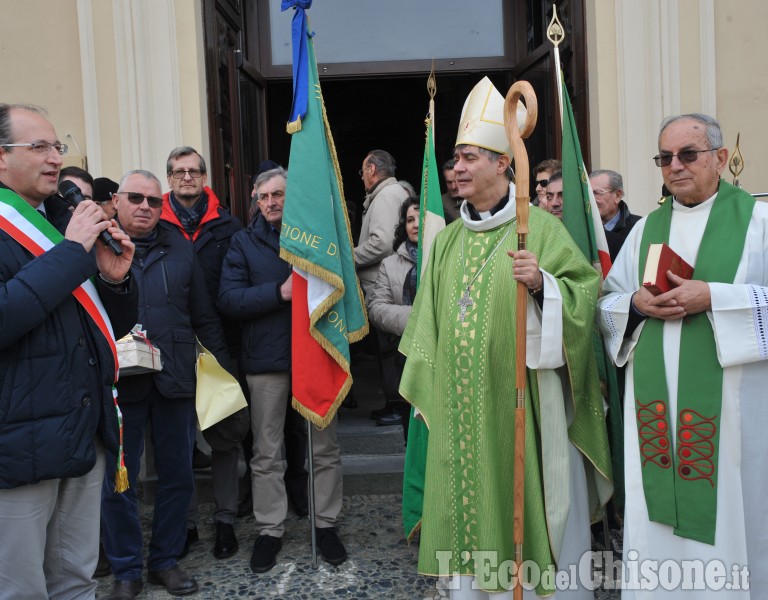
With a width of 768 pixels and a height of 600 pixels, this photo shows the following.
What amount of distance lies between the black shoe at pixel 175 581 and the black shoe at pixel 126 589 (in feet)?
0.37

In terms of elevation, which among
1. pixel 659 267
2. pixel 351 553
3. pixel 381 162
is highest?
pixel 381 162

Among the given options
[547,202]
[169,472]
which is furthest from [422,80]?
[169,472]

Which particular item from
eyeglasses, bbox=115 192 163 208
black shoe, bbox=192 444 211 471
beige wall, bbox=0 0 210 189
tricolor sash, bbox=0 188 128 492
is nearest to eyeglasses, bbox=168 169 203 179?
eyeglasses, bbox=115 192 163 208

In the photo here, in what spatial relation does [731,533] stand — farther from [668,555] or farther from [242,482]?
[242,482]

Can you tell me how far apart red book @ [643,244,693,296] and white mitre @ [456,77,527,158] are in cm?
72

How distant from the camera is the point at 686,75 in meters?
5.61

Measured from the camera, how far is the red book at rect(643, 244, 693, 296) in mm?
2746

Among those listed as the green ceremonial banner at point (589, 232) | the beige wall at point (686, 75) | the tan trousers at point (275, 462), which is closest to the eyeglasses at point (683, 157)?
the green ceremonial banner at point (589, 232)

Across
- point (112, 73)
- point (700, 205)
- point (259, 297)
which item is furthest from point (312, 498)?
point (112, 73)

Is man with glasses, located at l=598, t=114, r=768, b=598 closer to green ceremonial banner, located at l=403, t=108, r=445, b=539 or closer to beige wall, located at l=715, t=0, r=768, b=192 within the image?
green ceremonial banner, located at l=403, t=108, r=445, b=539

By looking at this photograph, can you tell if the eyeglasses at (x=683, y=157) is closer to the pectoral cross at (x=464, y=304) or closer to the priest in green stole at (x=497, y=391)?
the priest in green stole at (x=497, y=391)

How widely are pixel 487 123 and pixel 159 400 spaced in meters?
2.03

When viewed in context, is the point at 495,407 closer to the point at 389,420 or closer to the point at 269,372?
the point at 269,372

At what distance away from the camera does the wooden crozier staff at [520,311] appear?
109 inches
